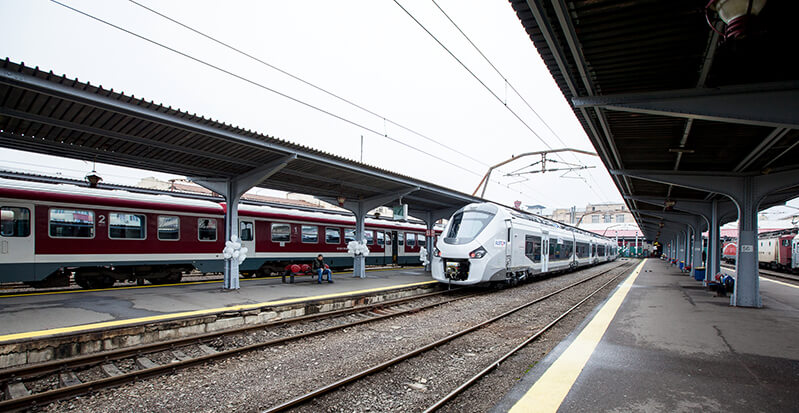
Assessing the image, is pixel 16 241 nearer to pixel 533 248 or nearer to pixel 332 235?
pixel 332 235

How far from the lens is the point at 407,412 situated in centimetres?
430

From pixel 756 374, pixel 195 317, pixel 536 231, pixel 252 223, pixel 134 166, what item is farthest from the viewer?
pixel 536 231

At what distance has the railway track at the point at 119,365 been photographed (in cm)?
470

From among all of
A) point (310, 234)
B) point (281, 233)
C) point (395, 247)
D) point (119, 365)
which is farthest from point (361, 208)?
point (119, 365)

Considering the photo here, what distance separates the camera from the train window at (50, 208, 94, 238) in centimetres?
1053

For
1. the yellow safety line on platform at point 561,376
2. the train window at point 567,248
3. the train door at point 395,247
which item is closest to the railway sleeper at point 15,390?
the yellow safety line on platform at point 561,376

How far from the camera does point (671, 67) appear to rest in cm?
542

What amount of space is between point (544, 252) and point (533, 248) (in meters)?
1.75

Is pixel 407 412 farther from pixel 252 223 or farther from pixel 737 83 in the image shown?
pixel 252 223

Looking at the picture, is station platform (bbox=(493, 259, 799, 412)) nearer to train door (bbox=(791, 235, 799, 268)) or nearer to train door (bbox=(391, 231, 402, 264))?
train door (bbox=(391, 231, 402, 264))

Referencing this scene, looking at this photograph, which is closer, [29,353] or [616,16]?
[616,16]

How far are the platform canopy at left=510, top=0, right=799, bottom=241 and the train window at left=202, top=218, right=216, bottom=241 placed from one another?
1203 cm

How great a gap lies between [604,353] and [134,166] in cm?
1160

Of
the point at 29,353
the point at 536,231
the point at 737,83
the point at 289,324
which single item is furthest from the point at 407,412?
the point at 536,231
